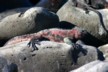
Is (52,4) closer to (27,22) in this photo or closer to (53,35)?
(27,22)

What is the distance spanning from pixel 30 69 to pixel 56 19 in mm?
2234

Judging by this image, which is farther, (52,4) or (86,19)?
(52,4)

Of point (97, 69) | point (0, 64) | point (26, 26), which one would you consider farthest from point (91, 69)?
point (26, 26)

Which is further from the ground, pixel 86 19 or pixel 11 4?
pixel 11 4

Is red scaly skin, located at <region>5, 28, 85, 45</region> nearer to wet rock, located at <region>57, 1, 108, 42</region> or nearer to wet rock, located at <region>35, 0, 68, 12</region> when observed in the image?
wet rock, located at <region>57, 1, 108, 42</region>

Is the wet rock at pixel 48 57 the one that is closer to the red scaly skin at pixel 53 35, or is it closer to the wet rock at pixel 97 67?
the red scaly skin at pixel 53 35

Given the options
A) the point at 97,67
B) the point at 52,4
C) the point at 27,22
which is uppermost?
the point at 97,67

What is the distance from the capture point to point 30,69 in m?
7.04

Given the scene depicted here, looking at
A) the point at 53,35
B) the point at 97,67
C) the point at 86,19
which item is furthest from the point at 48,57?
the point at 86,19

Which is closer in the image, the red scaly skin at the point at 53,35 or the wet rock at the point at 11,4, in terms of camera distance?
the red scaly skin at the point at 53,35

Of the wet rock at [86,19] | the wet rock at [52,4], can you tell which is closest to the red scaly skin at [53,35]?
the wet rock at [86,19]

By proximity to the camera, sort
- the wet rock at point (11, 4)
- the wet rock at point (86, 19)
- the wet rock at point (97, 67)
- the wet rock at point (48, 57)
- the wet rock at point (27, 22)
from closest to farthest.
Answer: the wet rock at point (97, 67) → the wet rock at point (48, 57) → the wet rock at point (27, 22) → the wet rock at point (86, 19) → the wet rock at point (11, 4)

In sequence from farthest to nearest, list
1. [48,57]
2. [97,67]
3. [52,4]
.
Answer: [52,4] → [48,57] → [97,67]

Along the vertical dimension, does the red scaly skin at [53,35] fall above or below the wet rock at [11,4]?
above
